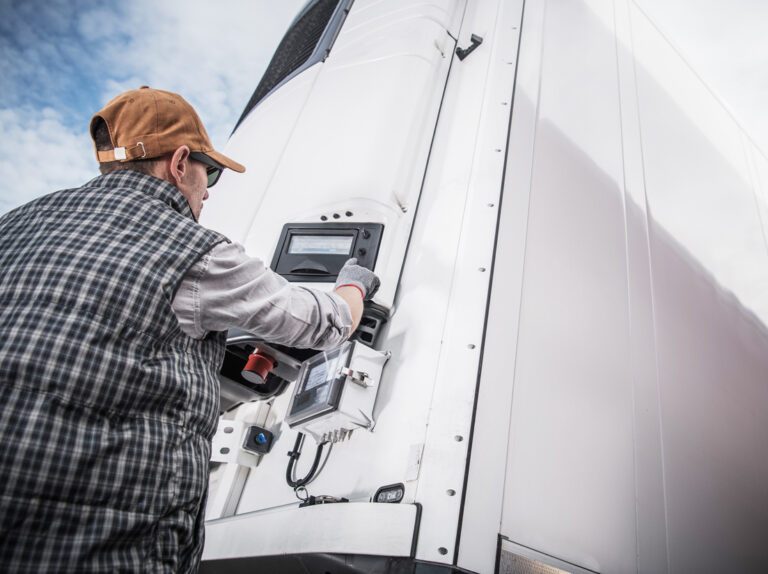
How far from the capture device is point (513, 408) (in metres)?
0.87

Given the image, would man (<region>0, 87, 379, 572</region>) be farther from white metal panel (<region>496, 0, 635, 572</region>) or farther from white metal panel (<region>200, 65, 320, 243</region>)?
white metal panel (<region>200, 65, 320, 243</region>)

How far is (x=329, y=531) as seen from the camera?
0.79 meters

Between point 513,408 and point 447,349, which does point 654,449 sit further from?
point 447,349

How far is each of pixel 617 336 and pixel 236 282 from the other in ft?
2.82

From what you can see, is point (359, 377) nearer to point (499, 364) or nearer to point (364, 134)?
point (499, 364)

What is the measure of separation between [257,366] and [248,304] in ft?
1.27

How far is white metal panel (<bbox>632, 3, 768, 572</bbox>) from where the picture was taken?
1120 mm

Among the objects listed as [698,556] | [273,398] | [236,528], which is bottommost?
[236,528]

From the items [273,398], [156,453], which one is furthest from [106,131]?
[273,398]

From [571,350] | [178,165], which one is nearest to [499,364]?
[571,350]

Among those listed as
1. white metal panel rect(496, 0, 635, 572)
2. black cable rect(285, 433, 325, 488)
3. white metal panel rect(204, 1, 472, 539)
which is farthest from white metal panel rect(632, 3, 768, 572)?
black cable rect(285, 433, 325, 488)

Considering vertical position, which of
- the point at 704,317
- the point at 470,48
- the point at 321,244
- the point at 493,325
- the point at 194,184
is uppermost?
the point at 470,48

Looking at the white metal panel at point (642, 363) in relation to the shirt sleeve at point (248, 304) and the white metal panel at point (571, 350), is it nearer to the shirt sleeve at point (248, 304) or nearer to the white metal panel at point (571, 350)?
the white metal panel at point (571, 350)

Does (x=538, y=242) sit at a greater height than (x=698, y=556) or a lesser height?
greater
